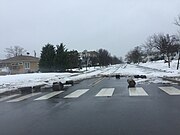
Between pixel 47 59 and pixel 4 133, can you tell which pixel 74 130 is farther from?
pixel 47 59

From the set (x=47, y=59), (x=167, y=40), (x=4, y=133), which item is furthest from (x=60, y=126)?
(x=167, y=40)

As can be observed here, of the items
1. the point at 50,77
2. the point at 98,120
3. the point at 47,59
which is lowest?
the point at 50,77

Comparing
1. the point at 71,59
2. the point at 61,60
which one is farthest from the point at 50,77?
the point at 71,59

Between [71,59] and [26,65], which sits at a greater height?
[71,59]

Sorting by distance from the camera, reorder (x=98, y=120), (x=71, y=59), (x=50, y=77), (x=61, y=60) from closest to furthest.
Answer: (x=98, y=120), (x=50, y=77), (x=61, y=60), (x=71, y=59)

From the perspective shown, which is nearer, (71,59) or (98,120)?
(98,120)

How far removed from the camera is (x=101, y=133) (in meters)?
7.00

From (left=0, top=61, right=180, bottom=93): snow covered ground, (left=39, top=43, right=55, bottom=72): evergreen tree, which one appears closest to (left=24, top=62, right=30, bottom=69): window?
(left=39, top=43, right=55, bottom=72): evergreen tree

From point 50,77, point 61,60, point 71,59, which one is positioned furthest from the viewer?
point 71,59

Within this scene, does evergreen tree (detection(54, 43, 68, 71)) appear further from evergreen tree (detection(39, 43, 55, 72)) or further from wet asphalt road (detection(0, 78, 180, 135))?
wet asphalt road (detection(0, 78, 180, 135))

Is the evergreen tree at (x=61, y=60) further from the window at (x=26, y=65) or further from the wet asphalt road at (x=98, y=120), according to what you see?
the wet asphalt road at (x=98, y=120)

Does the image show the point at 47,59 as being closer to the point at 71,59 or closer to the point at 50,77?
the point at 71,59

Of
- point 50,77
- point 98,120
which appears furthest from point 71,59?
point 98,120

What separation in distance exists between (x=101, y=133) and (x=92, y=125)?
3.01ft
